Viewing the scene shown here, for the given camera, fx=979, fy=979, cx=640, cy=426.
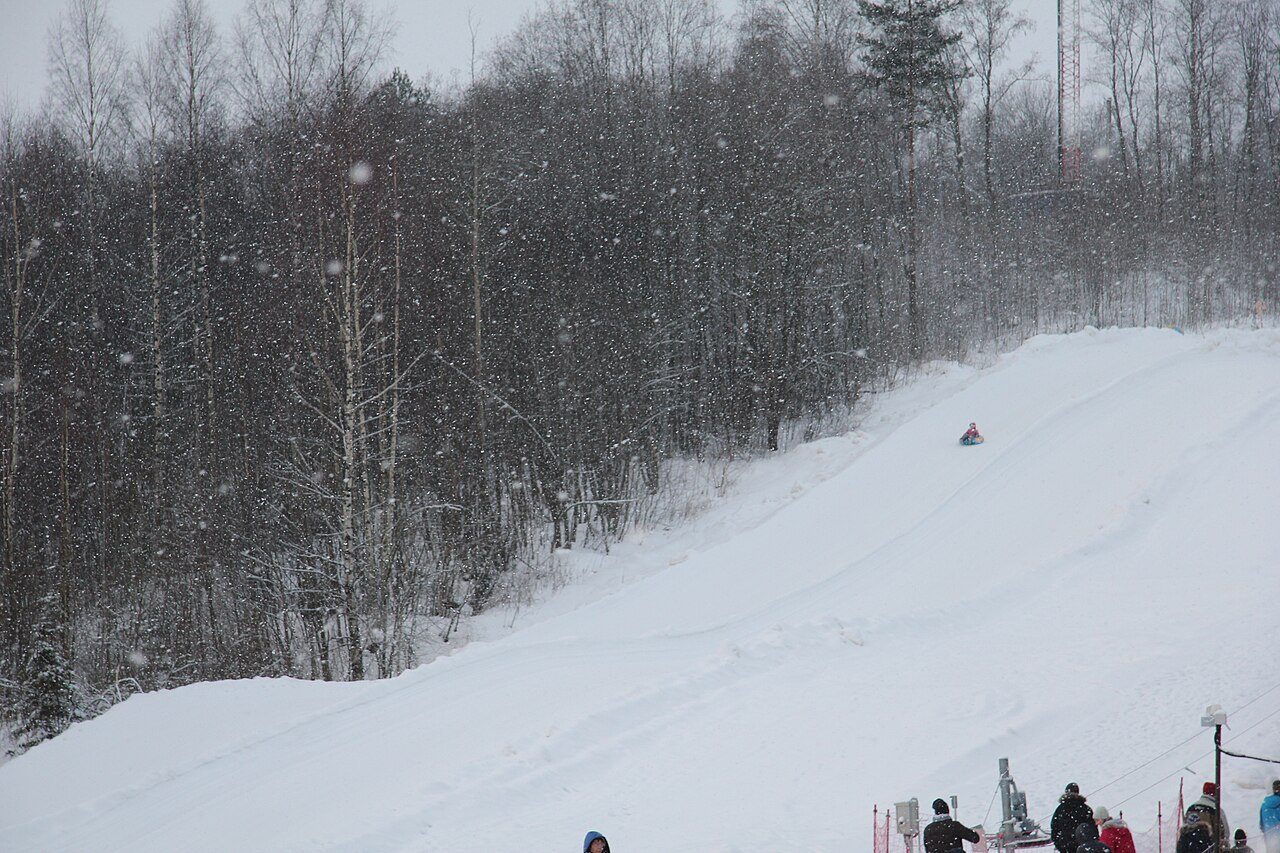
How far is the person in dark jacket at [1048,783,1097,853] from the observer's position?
7.89 metres

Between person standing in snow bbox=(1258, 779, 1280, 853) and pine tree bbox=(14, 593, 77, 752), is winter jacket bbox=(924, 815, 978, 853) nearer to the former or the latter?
person standing in snow bbox=(1258, 779, 1280, 853)

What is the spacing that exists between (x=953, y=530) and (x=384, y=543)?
385 inches

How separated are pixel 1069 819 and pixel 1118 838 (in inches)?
15.0

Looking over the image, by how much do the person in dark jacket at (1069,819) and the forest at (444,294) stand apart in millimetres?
11171

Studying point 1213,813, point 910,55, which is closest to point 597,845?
→ point 1213,813

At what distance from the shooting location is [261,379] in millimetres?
21453

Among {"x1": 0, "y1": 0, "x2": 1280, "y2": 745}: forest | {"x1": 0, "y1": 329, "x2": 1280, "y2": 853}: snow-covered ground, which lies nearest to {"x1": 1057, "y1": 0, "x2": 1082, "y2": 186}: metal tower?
{"x1": 0, "y1": 0, "x2": 1280, "y2": 745}: forest

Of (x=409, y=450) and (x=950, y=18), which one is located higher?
(x=950, y=18)

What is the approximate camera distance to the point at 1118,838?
7.73 meters

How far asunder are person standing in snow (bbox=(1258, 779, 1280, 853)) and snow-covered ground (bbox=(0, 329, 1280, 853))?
100 centimetres

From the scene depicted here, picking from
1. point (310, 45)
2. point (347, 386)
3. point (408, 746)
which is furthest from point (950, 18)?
point (408, 746)

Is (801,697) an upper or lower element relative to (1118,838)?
lower

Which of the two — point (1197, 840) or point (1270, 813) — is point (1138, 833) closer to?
point (1270, 813)

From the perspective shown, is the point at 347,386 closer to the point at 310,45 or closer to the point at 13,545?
the point at 13,545
